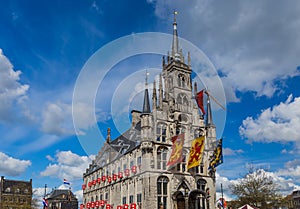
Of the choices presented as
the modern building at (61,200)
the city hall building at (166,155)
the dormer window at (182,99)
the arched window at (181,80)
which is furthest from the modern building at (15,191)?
the arched window at (181,80)

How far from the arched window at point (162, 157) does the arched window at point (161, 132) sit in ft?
5.40

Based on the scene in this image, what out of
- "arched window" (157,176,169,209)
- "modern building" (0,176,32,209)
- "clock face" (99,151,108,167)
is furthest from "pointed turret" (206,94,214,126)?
"modern building" (0,176,32,209)

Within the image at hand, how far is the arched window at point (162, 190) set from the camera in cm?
4431

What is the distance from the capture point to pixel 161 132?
158 feet

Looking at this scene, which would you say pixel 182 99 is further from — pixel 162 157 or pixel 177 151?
pixel 177 151

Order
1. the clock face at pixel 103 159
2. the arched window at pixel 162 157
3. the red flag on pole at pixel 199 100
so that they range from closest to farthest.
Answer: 1. the arched window at pixel 162 157
2. the red flag on pole at pixel 199 100
3. the clock face at pixel 103 159

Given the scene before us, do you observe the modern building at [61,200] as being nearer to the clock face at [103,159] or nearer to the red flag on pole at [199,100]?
the clock face at [103,159]

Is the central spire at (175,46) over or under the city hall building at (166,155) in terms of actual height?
Answer: over

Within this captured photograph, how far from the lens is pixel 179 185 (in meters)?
45.9

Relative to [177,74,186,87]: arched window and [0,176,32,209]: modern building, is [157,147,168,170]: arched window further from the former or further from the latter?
[0,176,32,209]: modern building

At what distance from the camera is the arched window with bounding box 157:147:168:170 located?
151ft

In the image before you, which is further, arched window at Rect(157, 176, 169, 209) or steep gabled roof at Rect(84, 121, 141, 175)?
steep gabled roof at Rect(84, 121, 141, 175)

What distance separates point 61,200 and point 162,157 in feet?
307

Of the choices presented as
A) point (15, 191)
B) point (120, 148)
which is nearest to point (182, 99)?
point (120, 148)
